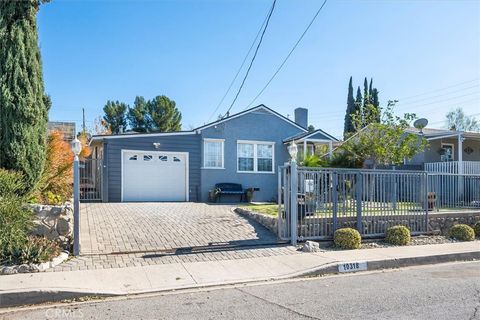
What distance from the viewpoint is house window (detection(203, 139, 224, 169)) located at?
1844 centimetres

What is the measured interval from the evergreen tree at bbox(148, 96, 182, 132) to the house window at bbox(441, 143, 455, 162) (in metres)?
25.5

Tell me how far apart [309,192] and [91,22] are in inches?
343

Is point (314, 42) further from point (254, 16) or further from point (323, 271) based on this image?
point (323, 271)

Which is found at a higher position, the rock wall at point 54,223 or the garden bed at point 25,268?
the rock wall at point 54,223

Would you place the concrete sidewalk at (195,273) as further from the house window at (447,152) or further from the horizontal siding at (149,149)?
the house window at (447,152)

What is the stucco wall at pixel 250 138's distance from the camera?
1845 centimetres

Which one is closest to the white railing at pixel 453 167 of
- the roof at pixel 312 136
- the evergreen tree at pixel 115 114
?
the roof at pixel 312 136

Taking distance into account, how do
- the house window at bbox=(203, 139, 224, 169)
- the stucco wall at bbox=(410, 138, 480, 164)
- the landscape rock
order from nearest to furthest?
the landscape rock
the house window at bbox=(203, 139, 224, 169)
the stucco wall at bbox=(410, 138, 480, 164)

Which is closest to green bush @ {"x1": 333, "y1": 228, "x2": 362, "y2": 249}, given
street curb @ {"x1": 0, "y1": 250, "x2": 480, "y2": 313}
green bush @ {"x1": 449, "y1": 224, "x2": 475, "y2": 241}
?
street curb @ {"x1": 0, "y1": 250, "x2": 480, "y2": 313}

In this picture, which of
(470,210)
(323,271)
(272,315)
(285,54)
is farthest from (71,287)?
(470,210)

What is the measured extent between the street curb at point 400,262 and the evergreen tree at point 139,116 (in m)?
34.6

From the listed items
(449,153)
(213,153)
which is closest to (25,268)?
(213,153)

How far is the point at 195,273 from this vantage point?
7.30 m

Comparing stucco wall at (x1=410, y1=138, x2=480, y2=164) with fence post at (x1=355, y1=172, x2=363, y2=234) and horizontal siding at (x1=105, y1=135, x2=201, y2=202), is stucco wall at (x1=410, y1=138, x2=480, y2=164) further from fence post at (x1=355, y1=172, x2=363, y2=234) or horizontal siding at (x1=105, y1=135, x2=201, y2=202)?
fence post at (x1=355, y1=172, x2=363, y2=234)
